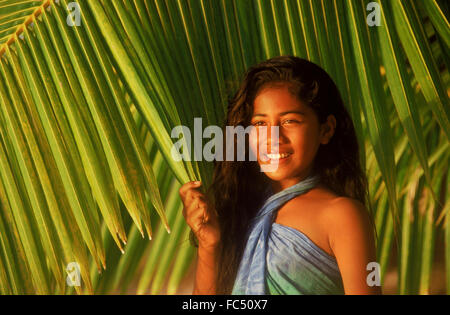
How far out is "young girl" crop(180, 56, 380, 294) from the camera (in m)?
0.75

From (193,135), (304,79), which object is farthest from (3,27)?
(304,79)

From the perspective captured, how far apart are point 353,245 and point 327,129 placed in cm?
17

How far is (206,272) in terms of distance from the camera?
2.74 ft

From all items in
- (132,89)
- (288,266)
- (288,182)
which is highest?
(132,89)

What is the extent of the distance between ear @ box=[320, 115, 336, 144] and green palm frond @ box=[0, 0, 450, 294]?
5 cm

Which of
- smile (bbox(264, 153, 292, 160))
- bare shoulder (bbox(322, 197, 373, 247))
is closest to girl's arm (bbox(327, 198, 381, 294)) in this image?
bare shoulder (bbox(322, 197, 373, 247))

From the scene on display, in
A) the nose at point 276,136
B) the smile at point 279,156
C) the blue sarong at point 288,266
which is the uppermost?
the nose at point 276,136

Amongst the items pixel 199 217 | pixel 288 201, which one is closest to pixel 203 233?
pixel 199 217

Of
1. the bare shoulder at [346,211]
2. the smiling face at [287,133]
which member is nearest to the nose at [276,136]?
the smiling face at [287,133]

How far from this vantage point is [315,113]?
2.63 ft

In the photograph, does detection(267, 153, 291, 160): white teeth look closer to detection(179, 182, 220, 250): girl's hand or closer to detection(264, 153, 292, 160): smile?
detection(264, 153, 292, 160): smile

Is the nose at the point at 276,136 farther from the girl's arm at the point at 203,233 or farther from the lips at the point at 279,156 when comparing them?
the girl's arm at the point at 203,233

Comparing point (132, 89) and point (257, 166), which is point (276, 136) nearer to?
point (257, 166)

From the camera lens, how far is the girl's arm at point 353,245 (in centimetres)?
73
